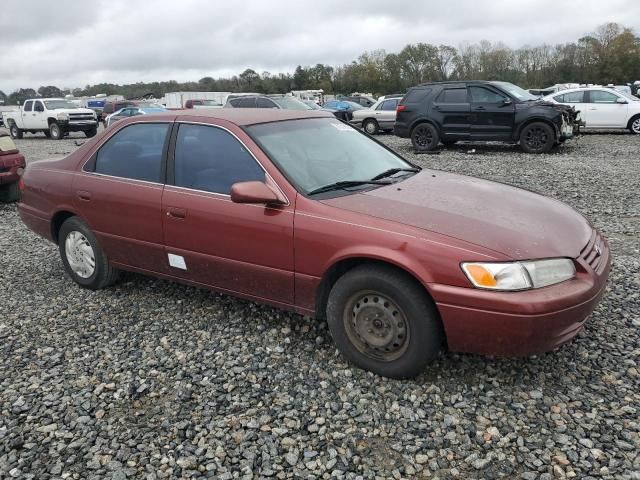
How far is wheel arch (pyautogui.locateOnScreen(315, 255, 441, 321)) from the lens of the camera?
9.62 ft

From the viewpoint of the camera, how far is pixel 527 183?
917cm

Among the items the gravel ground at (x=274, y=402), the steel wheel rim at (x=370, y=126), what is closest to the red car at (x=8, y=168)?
the gravel ground at (x=274, y=402)

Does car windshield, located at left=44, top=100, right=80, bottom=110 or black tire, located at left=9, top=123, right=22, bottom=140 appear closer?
car windshield, located at left=44, top=100, right=80, bottom=110

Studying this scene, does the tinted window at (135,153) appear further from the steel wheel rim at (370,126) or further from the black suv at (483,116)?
the steel wheel rim at (370,126)

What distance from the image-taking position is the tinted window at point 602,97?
16.3 meters

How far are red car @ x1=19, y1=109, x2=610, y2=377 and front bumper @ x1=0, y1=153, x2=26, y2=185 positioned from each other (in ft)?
15.6

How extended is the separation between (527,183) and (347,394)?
23.9 feet

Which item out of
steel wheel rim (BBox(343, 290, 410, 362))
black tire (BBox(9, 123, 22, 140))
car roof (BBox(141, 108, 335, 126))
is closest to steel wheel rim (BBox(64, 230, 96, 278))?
car roof (BBox(141, 108, 335, 126))

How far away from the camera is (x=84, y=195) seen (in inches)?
174

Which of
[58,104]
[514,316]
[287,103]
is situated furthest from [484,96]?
[58,104]

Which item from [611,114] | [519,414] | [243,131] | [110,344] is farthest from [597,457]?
[611,114]

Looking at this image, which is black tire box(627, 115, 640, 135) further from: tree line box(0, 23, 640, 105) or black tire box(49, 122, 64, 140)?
tree line box(0, 23, 640, 105)

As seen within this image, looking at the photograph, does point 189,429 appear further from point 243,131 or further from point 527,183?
point 527,183

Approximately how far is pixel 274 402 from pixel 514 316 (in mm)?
1375
